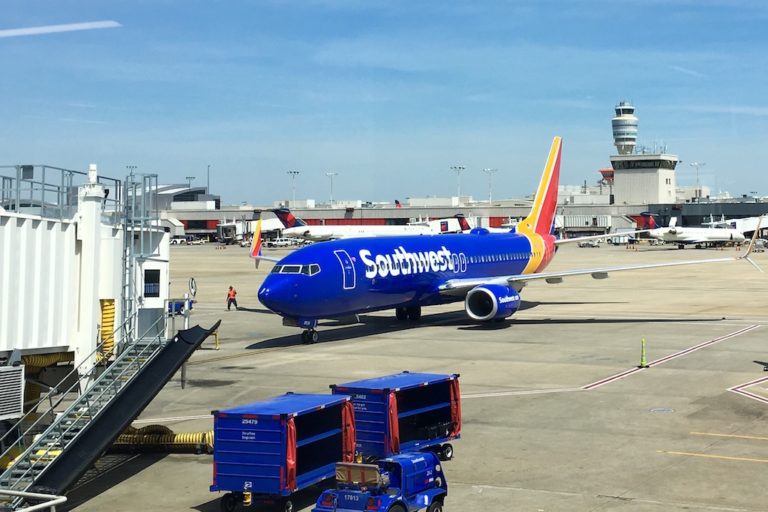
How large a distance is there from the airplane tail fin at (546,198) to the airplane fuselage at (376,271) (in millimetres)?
5923

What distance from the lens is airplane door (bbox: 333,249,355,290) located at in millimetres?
40237

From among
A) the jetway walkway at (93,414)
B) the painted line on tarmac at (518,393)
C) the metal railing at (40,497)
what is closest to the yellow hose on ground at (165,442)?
the jetway walkway at (93,414)

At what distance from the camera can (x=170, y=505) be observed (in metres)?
18.0

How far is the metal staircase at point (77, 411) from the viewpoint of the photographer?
16.6 m

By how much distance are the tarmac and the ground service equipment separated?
80 cm

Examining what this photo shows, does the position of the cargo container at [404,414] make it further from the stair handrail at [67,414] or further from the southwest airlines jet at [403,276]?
the southwest airlines jet at [403,276]

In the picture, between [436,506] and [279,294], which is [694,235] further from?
[436,506]

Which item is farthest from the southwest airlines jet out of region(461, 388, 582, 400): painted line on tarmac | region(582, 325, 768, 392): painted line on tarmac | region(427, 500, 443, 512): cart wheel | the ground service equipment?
region(427, 500, 443, 512): cart wheel

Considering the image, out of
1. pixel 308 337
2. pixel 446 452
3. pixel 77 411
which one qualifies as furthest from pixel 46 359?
pixel 308 337

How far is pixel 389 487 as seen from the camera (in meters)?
16.4

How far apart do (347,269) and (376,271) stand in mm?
2068

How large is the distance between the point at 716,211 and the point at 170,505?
595ft

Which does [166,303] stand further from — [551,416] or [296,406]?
[551,416]

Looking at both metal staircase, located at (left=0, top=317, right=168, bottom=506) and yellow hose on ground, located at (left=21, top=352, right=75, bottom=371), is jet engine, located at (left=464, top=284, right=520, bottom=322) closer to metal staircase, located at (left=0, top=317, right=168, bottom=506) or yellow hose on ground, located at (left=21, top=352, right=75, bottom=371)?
metal staircase, located at (left=0, top=317, right=168, bottom=506)
